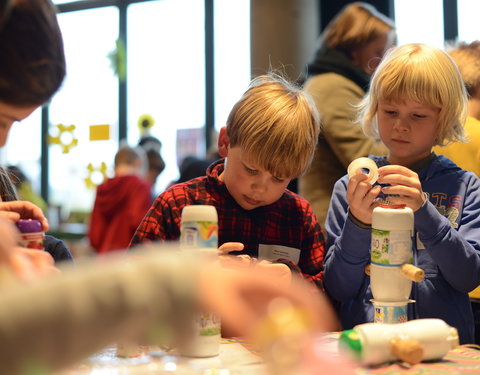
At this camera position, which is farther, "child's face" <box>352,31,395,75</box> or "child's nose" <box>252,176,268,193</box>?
"child's face" <box>352,31,395,75</box>

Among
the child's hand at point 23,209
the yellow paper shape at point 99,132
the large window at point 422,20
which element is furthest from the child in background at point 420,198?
the yellow paper shape at point 99,132

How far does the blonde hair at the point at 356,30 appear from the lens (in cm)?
250

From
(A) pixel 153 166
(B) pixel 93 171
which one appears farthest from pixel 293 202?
(B) pixel 93 171

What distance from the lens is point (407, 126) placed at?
158 cm

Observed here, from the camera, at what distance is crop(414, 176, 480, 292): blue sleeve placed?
136cm

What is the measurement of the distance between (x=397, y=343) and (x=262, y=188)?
23.8 inches

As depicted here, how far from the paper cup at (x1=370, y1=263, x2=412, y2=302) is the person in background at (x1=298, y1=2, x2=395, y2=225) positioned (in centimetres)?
108

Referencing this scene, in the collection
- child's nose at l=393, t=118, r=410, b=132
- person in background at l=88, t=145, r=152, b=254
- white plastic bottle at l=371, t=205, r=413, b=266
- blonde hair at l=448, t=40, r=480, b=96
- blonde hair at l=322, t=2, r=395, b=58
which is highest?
blonde hair at l=322, t=2, r=395, b=58

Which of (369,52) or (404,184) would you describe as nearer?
(404,184)

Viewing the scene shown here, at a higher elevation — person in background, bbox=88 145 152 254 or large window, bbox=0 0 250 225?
large window, bbox=0 0 250 225

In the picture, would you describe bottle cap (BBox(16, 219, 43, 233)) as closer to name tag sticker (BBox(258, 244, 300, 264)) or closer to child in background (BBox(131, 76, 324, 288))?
child in background (BBox(131, 76, 324, 288))

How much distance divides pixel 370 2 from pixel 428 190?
171 inches

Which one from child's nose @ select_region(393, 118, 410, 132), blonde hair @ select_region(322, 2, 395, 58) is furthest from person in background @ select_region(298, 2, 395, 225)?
child's nose @ select_region(393, 118, 410, 132)

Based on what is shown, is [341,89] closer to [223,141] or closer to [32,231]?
[223,141]
